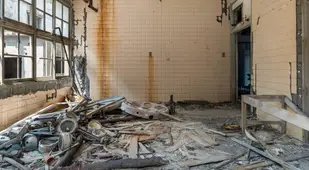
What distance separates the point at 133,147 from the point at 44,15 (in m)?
4.65

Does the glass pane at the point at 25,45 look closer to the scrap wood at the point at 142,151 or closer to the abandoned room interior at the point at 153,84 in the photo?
the abandoned room interior at the point at 153,84

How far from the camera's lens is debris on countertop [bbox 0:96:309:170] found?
122 inches

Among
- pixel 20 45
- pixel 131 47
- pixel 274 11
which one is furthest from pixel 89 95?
pixel 274 11

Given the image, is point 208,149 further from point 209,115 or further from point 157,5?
point 157,5

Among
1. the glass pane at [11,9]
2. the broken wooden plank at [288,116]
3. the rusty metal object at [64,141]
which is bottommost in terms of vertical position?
the rusty metal object at [64,141]

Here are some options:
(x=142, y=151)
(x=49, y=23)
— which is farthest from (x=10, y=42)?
(x=142, y=151)

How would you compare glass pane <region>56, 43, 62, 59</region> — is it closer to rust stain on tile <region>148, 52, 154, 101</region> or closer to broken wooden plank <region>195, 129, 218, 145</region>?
rust stain on tile <region>148, 52, 154, 101</region>

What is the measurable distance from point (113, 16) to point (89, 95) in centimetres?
296

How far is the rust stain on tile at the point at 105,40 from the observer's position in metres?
8.38

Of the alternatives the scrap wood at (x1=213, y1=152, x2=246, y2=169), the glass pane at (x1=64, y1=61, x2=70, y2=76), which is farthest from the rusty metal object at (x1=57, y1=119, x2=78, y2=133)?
the glass pane at (x1=64, y1=61, x2=70, y2=76)

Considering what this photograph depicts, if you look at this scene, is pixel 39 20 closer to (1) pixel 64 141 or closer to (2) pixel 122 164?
(1) pixel 64 141

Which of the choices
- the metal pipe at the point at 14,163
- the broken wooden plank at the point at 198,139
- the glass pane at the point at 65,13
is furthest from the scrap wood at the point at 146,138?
the glass pane at the point at 65,13

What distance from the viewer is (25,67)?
5473 millimetres

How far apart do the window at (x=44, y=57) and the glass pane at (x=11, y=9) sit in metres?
1.13
